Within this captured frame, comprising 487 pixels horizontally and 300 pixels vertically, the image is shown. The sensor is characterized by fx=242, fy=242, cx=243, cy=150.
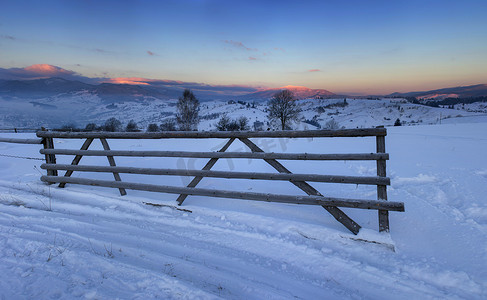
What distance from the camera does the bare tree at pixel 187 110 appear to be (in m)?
47.4

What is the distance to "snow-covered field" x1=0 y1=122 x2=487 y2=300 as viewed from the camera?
2779 millimetres

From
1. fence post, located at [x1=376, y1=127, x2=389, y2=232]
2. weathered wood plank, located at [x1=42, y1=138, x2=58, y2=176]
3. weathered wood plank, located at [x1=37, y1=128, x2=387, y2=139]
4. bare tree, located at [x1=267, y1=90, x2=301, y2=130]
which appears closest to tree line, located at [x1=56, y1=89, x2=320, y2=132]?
bare tree, located at [x1=267, y1=90, x2=301, y2=130]

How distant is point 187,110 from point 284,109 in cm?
1884

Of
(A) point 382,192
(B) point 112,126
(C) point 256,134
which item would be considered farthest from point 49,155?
(B) point 112,126

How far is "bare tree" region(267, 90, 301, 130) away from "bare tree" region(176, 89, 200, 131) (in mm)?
15272

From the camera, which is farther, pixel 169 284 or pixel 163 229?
pixel 163 229

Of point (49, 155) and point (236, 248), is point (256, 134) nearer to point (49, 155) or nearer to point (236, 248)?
point (236, 248)

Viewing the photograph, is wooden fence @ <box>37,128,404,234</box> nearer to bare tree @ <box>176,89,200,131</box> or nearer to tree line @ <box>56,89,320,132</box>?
tree line @ <box>56,89,320,132</box>

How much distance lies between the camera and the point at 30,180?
6.97 metres

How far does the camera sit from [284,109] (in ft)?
141

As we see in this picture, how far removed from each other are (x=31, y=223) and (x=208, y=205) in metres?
3.14

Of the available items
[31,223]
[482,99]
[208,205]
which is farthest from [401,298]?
[482,99]

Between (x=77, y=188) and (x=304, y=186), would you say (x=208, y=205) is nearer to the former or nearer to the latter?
(x=304, y=186)

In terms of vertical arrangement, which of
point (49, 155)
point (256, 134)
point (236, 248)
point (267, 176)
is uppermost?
point (256, 134)
